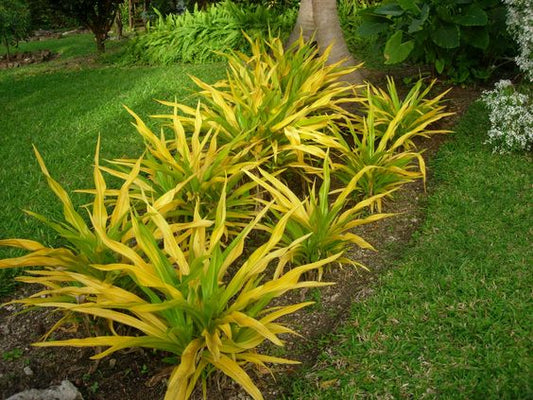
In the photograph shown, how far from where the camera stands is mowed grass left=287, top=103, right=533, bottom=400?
1.98m

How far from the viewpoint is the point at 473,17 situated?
4.55 m

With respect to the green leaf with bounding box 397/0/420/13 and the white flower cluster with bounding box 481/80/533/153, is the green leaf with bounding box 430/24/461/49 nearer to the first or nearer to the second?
the green leaf with bounding box 397/0/420/13

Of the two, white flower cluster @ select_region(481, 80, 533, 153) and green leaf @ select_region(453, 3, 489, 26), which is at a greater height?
green leaf @ select_region(453, 3, 489, 26)

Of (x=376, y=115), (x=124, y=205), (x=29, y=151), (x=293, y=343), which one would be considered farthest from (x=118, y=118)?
(x=293, y=343)

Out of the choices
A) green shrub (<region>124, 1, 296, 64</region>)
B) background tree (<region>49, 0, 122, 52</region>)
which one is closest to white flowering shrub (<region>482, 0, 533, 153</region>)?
green shrub (<region>124, 1, 296, 64</region>)

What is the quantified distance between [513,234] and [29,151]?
148 inches

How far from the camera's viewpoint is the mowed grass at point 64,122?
11.9ft

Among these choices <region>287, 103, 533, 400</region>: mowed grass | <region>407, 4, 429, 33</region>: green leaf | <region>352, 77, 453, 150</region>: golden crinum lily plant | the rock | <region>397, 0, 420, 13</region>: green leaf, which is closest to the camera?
the rock

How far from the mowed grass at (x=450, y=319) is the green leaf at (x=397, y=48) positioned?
5.95 ft

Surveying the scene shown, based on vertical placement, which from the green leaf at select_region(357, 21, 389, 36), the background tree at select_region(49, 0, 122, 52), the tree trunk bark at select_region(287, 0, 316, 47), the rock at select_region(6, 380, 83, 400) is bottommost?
the rock at select_region(6, 380, 83, 400)

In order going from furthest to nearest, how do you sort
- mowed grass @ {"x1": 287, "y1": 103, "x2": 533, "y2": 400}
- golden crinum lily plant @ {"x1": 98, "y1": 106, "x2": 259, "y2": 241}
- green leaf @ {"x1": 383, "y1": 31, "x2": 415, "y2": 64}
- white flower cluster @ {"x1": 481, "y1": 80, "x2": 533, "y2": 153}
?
green leaf @ {"x1": 383, "y1": 31, "x2": 415, "y2": 64} → white flower cluster @ {"x1": 481, "y1": 80, "x2": 533, "y2": 153} → golden crinum lily plant @ {"x1": 98, "y1": 106, "x2": 259, "y2": 241} → mowed grass @ {"x1": 287, "y1": 103, "x2": 533, "y2": 400}

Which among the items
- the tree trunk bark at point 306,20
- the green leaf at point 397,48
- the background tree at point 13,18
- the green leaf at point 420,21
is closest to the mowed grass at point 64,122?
the background tree at point 13,18

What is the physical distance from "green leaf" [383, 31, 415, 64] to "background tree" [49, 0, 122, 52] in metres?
6.09

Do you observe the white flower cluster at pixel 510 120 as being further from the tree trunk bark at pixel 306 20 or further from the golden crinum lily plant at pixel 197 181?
the tree trunk bark at pixel 306 20
